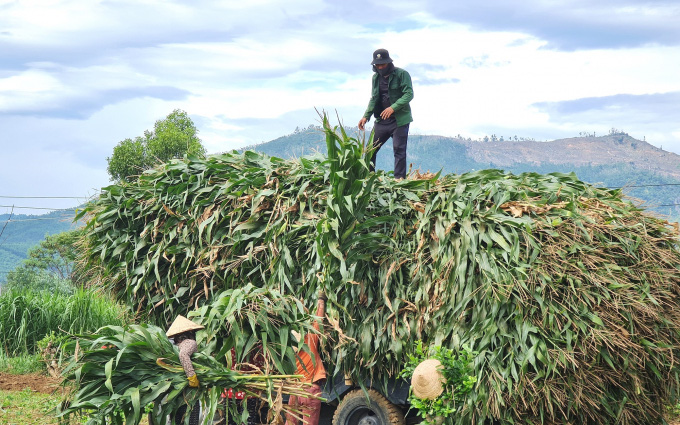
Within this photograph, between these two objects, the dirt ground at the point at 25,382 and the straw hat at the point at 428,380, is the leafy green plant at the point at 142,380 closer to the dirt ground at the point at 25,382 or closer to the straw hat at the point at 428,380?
the straw hat at the point at 428,380

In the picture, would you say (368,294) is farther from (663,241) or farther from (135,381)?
(663,241)

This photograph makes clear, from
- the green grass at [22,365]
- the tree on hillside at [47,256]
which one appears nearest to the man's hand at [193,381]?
the green grass at [22,365]

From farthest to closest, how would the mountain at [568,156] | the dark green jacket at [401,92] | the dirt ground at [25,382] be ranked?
the mountain at [568,156] < the dirt ground at [25,382] < the dark green jacket at [401,92]

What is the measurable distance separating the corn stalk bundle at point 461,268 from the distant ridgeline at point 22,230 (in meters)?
2.06

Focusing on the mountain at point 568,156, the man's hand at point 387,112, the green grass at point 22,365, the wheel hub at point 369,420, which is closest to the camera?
the wheel hub at point 369,420

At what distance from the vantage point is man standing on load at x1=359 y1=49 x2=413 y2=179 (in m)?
7.52

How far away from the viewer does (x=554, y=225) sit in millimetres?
4789

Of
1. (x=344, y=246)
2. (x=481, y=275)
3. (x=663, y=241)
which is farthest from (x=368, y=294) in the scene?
(x=663, y=241)

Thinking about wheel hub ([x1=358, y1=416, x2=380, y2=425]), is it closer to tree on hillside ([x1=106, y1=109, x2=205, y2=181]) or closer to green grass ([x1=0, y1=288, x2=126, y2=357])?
green grass ([x1=0, y1=288, x2=126, y2=357])

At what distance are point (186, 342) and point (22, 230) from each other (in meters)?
110

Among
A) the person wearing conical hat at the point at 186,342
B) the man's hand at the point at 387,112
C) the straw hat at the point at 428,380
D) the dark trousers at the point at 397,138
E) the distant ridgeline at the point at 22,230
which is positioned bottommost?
the distant ridgeline at the point at 22,230

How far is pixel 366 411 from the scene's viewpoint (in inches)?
217

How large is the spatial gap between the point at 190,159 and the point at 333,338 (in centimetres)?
251

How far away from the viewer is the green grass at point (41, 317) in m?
11.5
